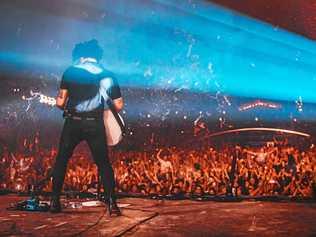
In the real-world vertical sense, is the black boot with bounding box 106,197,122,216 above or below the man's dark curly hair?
below

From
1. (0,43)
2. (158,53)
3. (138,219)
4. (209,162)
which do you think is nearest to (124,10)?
(158,53)

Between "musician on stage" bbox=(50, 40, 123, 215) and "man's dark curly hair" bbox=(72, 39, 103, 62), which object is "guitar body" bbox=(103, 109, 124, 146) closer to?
"musician on stage" bbox=(50, 40, 123, 215)

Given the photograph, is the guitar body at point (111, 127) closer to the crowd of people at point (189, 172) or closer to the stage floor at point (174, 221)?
the stage floor at point (174, 221)

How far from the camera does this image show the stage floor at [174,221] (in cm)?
389

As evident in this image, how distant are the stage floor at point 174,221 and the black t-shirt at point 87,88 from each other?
1448mm

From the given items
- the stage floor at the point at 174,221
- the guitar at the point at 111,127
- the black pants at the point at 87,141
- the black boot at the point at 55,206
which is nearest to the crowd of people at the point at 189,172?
the stage floor at the point at 174,221

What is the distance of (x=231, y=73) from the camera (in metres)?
9.42

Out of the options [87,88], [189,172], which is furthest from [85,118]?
[189,172]

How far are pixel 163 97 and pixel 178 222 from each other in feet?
18.8

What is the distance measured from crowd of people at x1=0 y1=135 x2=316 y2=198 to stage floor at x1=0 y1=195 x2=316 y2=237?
1152 millimetres

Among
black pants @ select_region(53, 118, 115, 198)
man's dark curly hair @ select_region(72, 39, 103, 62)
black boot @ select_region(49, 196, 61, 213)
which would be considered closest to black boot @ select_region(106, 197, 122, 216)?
black pants @ select_region(53, 118, 115, 198)

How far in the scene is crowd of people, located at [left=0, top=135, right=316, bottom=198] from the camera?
687 centimetres

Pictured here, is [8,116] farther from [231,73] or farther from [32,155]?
[231,73]

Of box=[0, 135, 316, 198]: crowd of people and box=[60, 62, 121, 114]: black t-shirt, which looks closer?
box=[60, 62, 121, 114]: black t-shirt
